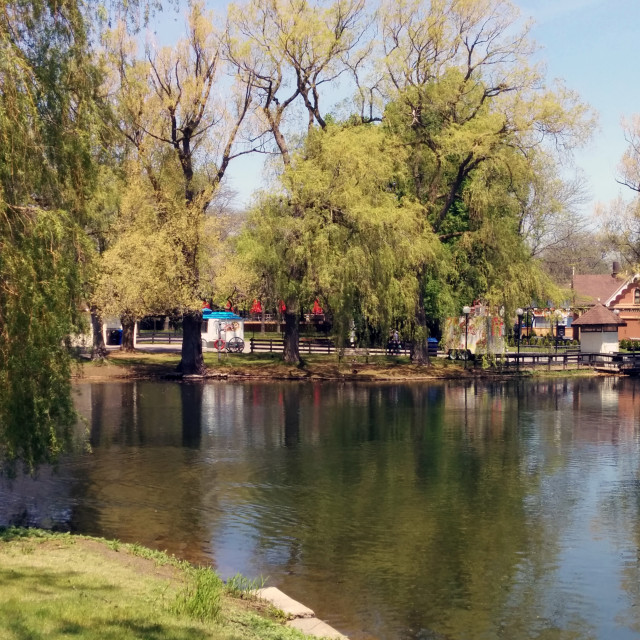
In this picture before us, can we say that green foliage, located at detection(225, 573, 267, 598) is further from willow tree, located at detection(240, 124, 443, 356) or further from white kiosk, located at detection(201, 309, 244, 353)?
white kiosk, located at detection(201, 309, 244, 353)

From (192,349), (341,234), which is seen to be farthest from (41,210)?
(192,349)

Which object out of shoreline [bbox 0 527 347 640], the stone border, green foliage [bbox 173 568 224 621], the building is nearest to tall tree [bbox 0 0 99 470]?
shoreline [bbox 0 527 347 640]

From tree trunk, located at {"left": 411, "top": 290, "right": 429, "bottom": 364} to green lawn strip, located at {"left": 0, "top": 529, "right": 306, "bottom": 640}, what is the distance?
37.8 metres

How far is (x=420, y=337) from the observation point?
168 feet

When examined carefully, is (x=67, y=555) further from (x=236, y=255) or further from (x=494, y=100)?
(x=494, y=100)

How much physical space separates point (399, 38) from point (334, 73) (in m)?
4.29

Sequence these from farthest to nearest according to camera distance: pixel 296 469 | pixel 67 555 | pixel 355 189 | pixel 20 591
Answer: pixel 355 189 < pixel 296 469 < pixel 67 555 < pixel 20 591

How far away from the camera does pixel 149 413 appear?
34188mm

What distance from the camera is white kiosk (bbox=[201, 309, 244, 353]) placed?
5791cm

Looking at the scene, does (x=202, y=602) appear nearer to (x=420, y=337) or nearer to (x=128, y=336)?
(x=420, y=337)

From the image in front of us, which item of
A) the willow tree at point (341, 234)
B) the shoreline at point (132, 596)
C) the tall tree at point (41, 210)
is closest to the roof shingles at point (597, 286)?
the willow tree at point (341, 234)

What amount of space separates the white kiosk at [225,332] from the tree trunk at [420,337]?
11584 millimetres

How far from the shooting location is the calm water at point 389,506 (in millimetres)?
13719

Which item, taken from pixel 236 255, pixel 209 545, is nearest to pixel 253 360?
pixel 236 255
